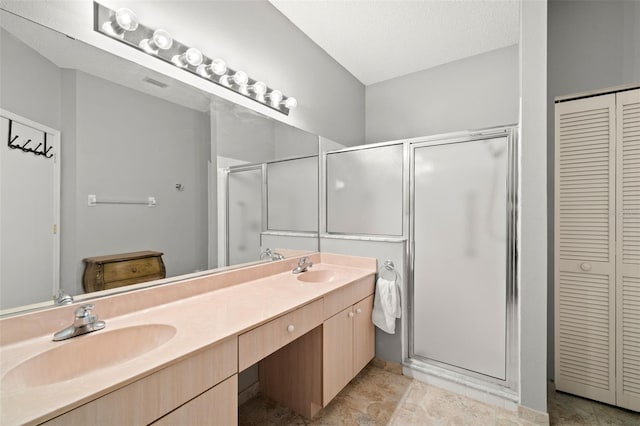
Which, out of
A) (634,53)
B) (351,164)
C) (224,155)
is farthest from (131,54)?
(634,53)

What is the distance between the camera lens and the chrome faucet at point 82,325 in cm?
96

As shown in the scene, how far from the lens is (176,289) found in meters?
1.38

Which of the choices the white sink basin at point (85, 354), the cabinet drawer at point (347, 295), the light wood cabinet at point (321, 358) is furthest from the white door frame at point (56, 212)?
the cabinet drawer at point (347, 295)

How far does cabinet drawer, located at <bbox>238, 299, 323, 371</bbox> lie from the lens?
43.2 inches

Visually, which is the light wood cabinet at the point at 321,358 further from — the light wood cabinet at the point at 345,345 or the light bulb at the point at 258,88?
the light bulb at the point at 258,88

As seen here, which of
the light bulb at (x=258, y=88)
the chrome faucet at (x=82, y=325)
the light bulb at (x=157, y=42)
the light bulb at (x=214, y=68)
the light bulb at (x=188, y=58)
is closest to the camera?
the chrome faucet at (x=82, y=325)

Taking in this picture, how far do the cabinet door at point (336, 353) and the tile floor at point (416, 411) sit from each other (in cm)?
18

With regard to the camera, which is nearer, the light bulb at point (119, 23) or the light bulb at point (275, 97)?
the light bulb at point (119, 23)

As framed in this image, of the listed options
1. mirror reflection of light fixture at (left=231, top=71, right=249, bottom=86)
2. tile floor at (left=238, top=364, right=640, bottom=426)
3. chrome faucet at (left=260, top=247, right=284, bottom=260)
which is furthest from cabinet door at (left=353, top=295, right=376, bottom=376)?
mirror reflection of light fixture at (left=231, top=71, right=249, bottom=86)

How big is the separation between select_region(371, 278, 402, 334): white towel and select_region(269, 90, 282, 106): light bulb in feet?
5.04

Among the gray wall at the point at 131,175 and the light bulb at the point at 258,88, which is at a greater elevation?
the light bulb at the point at 258,88

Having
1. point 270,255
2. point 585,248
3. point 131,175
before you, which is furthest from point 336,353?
point 585,248

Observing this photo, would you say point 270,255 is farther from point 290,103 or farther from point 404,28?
point 404,28

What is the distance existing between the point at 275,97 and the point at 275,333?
1.57 m
